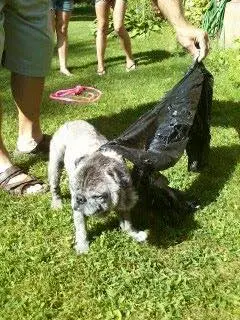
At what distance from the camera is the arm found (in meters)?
3.70

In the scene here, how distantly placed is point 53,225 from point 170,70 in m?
4.51

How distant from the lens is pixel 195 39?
3732 mm

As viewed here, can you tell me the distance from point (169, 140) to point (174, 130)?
11cm

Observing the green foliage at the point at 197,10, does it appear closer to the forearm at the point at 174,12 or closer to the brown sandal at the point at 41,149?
the brown sandal at the point at 41,149

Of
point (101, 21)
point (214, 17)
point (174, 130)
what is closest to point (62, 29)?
point (101, 21)

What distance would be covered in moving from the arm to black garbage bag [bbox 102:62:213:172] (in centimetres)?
15

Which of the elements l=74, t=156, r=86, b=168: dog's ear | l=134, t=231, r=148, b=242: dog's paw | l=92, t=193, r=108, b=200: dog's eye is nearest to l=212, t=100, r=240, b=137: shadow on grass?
l=134, t=231, r=148, b=242: dog's paw

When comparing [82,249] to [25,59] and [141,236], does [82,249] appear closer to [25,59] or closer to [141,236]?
[141,236]

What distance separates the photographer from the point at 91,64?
8742 mm

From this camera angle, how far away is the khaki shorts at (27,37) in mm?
4176

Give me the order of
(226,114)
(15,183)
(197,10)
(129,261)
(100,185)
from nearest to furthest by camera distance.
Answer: (100,185) < (129,261) < (15,183) < (226,114) < (197,10)

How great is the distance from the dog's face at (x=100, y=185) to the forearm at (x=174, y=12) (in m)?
1.31

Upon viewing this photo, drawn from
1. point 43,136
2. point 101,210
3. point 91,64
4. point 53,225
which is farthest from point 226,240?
point 91,64

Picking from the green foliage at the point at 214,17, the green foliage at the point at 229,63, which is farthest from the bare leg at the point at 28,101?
the green foliage at the point at 214,17
